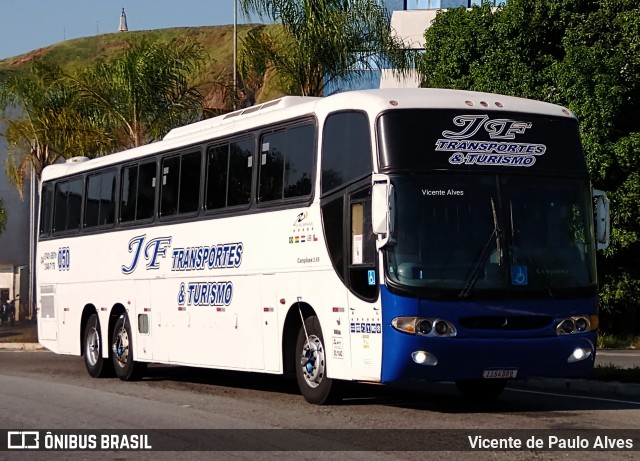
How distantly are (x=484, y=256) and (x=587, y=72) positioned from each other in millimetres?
16086

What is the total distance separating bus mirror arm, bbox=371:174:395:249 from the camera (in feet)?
43.9

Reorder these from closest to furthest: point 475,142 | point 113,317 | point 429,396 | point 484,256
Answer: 1. point 484,256
2. point 475,142
3. point 429,396
4. point 113,317

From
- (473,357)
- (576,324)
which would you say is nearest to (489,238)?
(473,357)

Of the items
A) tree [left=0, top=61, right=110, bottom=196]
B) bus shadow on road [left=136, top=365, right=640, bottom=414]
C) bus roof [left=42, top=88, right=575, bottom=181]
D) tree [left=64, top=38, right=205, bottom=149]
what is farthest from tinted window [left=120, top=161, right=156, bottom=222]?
tree [left=0, top=61, right=110, bottom=196]

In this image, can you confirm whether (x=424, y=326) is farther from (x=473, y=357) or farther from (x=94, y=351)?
(x=94, y=351)

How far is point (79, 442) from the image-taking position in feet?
39.9

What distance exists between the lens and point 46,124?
38906 millimetres

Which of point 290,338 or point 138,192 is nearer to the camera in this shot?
point 290,338

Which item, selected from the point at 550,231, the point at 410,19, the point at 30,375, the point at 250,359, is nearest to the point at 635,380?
the point at 550,231

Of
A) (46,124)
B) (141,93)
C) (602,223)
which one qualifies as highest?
(141,93)

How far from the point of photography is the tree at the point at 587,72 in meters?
28.6

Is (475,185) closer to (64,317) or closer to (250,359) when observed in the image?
(250,359)

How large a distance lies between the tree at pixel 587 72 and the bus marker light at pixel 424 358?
1543 centimetres

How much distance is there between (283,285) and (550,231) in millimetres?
3568
